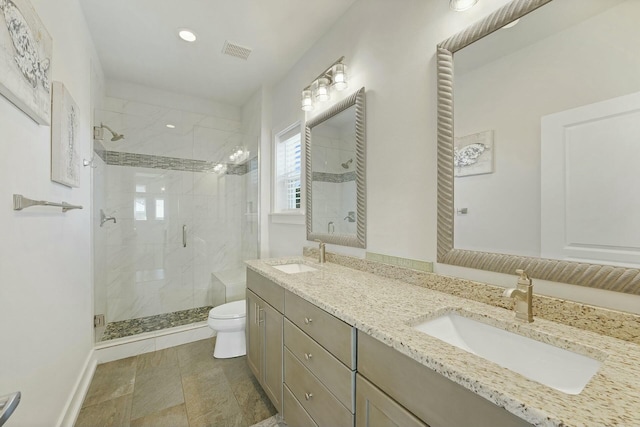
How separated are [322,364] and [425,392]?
493 millimetres

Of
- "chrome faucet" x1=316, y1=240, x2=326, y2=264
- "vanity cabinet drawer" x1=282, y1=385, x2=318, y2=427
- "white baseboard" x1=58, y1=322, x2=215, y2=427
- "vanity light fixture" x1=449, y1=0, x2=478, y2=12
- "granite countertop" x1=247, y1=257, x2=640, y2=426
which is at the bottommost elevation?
"white baseboard" x1=58, y1=322, x2=215, y2=427

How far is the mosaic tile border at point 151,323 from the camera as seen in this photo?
8.00 ft

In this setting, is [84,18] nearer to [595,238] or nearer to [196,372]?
[196,372]

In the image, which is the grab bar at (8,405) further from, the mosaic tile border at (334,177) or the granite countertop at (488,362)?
the mosaic tile border at (334,177)

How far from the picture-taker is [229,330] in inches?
88.2

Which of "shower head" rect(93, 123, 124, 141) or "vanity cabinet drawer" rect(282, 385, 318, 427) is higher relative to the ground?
"shower head" rect(93, 123, 124, 141)

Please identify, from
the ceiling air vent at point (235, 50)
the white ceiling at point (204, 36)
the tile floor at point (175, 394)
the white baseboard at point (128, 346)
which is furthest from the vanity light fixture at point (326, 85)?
the white baseboard at point (128, 346)

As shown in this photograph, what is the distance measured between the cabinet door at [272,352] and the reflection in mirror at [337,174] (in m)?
0.68

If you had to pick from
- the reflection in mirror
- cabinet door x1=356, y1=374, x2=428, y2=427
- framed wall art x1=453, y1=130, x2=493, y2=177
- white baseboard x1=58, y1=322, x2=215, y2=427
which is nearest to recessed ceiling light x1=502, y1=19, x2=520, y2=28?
framed wall art x1=453, y1=130, x2=493, y2=177

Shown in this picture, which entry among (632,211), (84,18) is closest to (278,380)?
(632,211)

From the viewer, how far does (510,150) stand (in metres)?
1.01

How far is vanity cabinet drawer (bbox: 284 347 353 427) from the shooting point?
3.21 feet

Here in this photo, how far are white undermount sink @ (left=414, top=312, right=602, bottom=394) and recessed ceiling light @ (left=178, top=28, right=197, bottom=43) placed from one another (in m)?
2.54

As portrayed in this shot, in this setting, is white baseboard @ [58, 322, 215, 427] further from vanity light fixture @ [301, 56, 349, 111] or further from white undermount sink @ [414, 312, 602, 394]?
vanity light fixture @ [301, 56, 349, 111]
